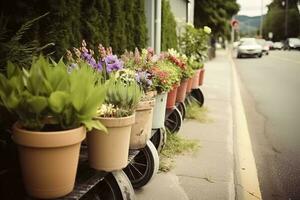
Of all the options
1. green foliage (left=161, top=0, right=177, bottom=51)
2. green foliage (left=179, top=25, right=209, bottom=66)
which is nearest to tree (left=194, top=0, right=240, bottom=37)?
green foliage (left=161, top=0, right=177, bottom=51)

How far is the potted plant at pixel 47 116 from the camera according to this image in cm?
244

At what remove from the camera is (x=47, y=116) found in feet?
8.38

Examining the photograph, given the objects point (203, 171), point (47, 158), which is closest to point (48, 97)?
point (47, 158)

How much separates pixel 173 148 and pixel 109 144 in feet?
8.26

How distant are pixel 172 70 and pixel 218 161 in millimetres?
1267

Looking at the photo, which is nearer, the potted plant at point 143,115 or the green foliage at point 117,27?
the potted plant at point 143,115

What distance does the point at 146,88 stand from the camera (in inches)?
157

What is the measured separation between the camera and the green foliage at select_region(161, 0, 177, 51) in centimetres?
901

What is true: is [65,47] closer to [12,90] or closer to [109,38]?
[109,38]

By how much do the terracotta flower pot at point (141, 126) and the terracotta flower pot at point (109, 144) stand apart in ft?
1.59

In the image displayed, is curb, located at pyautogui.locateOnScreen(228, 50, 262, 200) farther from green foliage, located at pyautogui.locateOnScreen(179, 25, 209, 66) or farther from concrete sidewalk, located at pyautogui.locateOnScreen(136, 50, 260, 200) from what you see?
green foliage, located at pyautogui.locateOnScreen(179, 25, 209, 66)

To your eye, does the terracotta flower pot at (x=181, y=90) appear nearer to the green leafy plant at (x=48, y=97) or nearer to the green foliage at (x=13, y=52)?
the green foliage at (x=13, y=52)

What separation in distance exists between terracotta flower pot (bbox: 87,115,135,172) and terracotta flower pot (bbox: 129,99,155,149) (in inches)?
19.1

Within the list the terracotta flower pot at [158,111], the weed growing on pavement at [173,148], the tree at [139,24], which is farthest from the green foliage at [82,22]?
the weed growing on pavement at [173,148]
